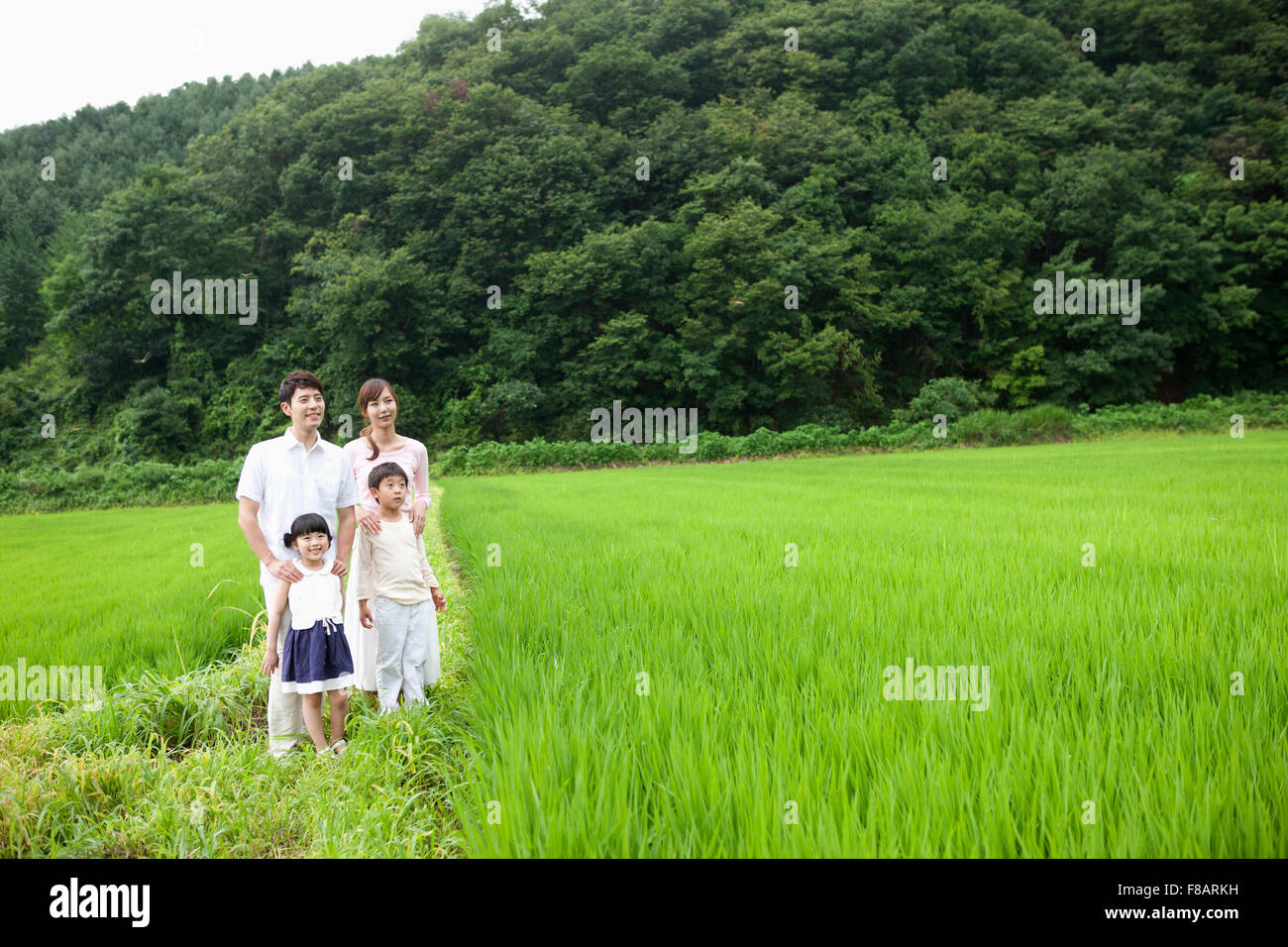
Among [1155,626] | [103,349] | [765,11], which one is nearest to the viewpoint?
[1155,626]

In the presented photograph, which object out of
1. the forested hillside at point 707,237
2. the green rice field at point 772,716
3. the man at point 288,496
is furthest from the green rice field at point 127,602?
the forested hillside at point 707,237

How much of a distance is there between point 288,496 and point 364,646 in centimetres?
70

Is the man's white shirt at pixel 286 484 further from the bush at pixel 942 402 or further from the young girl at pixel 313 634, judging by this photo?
the bush at pixel 942 402

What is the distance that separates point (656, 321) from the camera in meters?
29.1

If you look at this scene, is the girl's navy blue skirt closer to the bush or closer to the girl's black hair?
the girl's black hair

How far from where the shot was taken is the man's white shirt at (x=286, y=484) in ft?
8.97

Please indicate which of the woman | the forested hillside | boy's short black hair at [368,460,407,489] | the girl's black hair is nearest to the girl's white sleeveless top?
the girl's black hair

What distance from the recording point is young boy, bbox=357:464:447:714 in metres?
2.85

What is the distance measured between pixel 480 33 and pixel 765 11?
52.6 feet

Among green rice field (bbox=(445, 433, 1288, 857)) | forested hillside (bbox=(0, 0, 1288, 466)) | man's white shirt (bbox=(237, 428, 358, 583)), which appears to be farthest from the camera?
forested hillside (bbox=(0, 0, 1288, 466))

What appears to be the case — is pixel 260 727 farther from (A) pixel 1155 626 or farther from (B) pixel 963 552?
(B) pixel 963 552

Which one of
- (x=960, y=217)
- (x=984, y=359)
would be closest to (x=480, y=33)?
(x=960, y=217)

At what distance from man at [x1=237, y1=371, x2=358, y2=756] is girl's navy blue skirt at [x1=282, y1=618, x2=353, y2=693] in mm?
68
